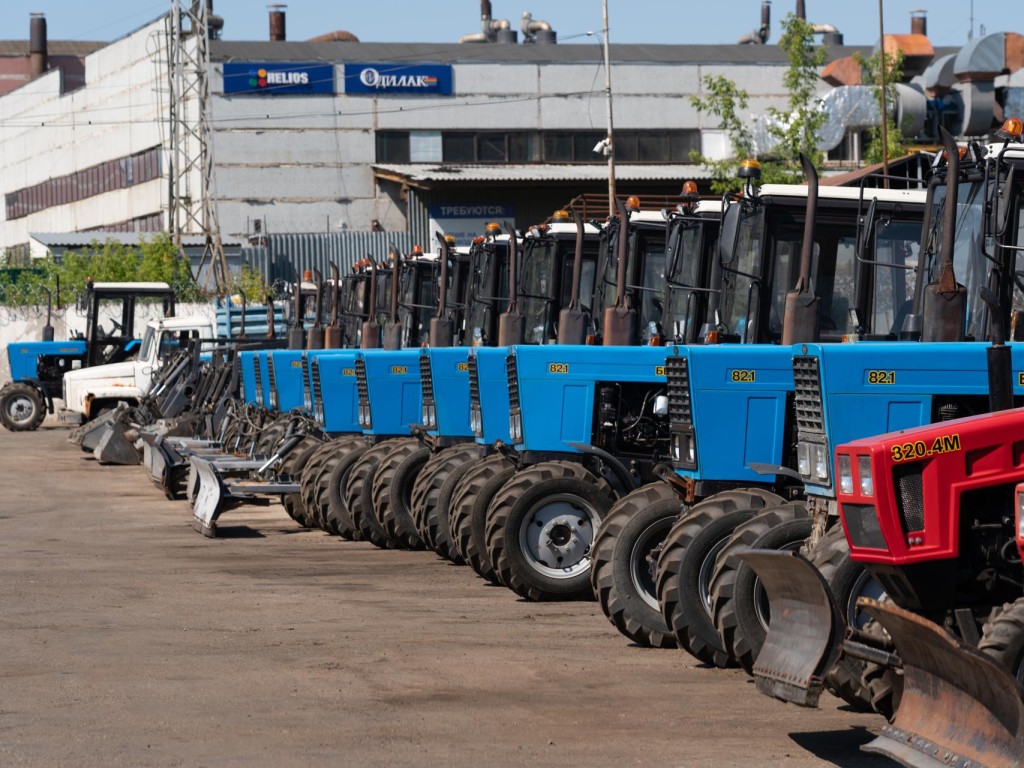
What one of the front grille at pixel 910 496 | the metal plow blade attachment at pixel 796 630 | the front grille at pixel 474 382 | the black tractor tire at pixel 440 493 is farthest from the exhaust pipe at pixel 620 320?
the front grille at pixel 910 496

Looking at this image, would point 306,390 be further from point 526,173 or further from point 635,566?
point 526,173

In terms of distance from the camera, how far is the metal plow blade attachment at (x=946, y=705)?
620 cm

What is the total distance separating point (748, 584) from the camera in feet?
28.5

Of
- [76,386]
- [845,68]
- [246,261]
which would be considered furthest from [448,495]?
[246,261]

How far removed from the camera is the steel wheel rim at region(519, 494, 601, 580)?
12.3 meters

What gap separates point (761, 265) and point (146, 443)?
43.6 ft

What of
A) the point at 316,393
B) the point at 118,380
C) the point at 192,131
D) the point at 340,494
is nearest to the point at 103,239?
the point at 192,131

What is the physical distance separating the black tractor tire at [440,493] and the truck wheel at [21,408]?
22.0 m

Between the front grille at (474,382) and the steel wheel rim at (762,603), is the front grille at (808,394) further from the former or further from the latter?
the front grille at (474,382)

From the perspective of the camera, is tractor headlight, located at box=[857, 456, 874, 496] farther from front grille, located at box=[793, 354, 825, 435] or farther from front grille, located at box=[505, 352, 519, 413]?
front grille, located at box=[505, 352, 519, 413]

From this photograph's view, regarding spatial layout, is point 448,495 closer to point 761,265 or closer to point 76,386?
point 761,265

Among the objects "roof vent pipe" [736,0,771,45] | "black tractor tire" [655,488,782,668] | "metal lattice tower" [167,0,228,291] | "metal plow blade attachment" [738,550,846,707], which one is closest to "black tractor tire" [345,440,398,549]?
"black tractor tire" [655,488,782,668]

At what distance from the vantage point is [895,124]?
3831cm

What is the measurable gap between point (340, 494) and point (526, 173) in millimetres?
39611
